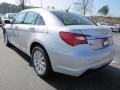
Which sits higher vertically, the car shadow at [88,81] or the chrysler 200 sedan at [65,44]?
the chrysler 200 sedan at [65,44]

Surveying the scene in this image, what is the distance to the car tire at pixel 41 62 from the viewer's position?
4.65 m

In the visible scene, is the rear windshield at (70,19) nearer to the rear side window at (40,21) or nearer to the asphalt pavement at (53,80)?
the rear side window at (40,21)

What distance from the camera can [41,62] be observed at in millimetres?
4895

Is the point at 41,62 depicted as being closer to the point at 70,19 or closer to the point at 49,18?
the point at 49,18

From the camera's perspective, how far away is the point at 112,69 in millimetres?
5738

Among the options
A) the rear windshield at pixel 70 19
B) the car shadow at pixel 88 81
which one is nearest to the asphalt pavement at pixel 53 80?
the car shadow at pixel 88 81

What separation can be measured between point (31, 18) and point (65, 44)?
186 cm

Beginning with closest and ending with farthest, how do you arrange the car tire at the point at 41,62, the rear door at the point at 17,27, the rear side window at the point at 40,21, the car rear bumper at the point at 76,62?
the car rear bumper at the point at 76,62, the car tire at the point at 41,62, the rear side window at the point at 40,21, the rear door at the point at 17,27

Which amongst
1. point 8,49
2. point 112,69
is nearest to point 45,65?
point 112,69

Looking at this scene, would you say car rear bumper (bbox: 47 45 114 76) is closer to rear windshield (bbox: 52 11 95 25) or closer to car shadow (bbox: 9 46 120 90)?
car shadow (bbox: 9 46 120 90)

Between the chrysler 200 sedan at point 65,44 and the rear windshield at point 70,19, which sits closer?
the chrysler 200 sedan at point 65,44

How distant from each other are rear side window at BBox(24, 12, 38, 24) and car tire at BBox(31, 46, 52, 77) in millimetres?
798

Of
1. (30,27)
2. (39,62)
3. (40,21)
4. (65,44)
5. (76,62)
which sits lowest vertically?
(39,62)

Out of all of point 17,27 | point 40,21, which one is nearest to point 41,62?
point 40,21
